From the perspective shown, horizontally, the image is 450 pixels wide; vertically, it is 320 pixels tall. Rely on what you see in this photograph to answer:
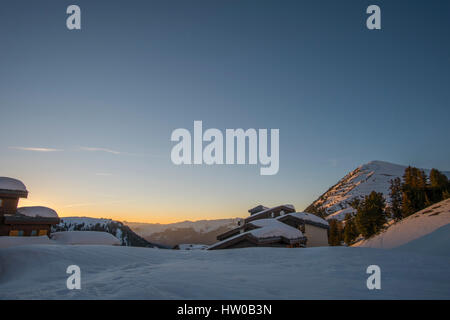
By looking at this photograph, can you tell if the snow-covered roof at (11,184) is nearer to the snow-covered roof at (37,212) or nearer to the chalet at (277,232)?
the snow-covered roof at (37,212)

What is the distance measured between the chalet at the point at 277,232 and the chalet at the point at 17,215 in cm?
2243

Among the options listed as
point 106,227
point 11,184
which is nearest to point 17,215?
point 11,184

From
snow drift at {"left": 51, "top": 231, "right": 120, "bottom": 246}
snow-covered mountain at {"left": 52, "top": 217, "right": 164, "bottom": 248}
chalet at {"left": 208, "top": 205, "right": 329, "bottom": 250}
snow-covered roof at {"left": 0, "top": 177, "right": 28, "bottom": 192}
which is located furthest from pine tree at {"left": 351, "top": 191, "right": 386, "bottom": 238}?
snow-covered mountain at {"left": 52, "top": 217, "right": 164, "bottom": 248}

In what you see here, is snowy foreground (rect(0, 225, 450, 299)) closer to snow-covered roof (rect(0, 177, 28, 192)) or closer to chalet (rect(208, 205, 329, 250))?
chalet (rect(208, 205, 329, 250))

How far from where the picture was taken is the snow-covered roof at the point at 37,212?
2917 centimetres

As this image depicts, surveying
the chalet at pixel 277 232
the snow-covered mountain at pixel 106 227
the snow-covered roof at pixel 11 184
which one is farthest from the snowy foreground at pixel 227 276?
the snow-covered mountain at pixel 106 227

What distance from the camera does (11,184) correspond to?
27969 mm

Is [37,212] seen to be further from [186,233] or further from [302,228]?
[186,233]

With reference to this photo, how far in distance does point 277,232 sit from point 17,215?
98.0 ft

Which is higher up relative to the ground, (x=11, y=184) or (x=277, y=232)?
(x=11, y=184)

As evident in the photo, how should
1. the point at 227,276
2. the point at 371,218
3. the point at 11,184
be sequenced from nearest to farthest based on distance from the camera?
1. the point at 227,276
2. the point at 11,184
3. the point at 371,218

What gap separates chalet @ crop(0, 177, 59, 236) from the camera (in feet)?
88.1
